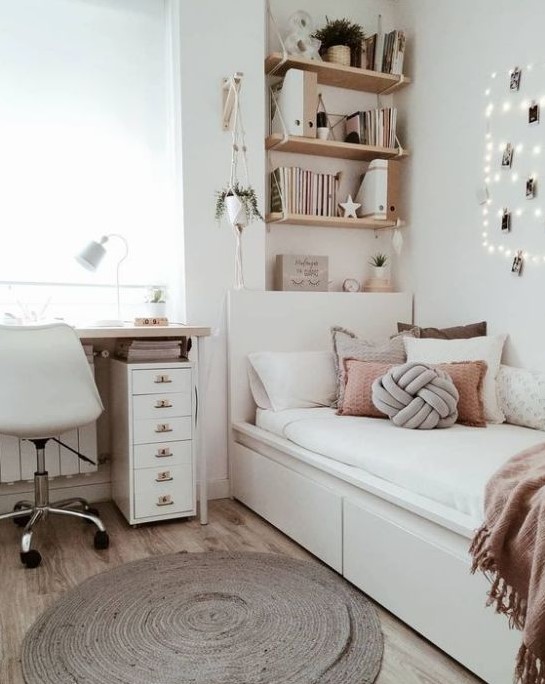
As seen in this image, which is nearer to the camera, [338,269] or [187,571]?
[187,571]

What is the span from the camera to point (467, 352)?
266cm

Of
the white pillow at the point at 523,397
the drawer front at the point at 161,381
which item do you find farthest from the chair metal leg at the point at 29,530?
the white pillow at the point at 523,397

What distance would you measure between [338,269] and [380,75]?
3.49ft

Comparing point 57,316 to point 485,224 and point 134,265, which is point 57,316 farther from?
point 485,224

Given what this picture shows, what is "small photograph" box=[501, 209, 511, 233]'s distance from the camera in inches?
110

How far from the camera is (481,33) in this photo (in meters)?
2.92

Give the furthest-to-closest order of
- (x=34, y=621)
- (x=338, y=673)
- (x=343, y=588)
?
(x=343, y=588) → (x=34, y=621) → (x=338, y=673)

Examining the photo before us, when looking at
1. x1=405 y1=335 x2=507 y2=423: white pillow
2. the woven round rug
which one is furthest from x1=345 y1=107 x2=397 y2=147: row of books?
the woven round rug

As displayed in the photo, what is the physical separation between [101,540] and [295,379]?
107cm

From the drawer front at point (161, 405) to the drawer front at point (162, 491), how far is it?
23cm

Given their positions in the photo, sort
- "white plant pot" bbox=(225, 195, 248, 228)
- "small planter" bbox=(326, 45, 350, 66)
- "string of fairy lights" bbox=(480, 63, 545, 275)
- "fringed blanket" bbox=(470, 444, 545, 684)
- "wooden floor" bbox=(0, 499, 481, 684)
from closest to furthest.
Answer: "fringed blanket" bbox=(470, 444, 545, 684), "wooden floor" bbox=(0, 499, 481, 684), "string of fairy lights" bbox=(480, 63, 545, 275), "white plant pot" bbox=(225, 195, 248, 228), "small planter" bbox=(326, 45, 350, 66)

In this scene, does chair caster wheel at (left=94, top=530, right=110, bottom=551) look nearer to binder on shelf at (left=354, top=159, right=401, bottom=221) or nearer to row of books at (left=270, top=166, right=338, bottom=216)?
row of books at (left=270, top=166, right=338, bottom=216)

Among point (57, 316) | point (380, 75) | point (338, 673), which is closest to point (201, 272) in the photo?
point (57, 316)

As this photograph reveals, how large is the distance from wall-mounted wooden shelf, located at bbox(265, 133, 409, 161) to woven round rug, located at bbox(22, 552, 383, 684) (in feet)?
6.70
